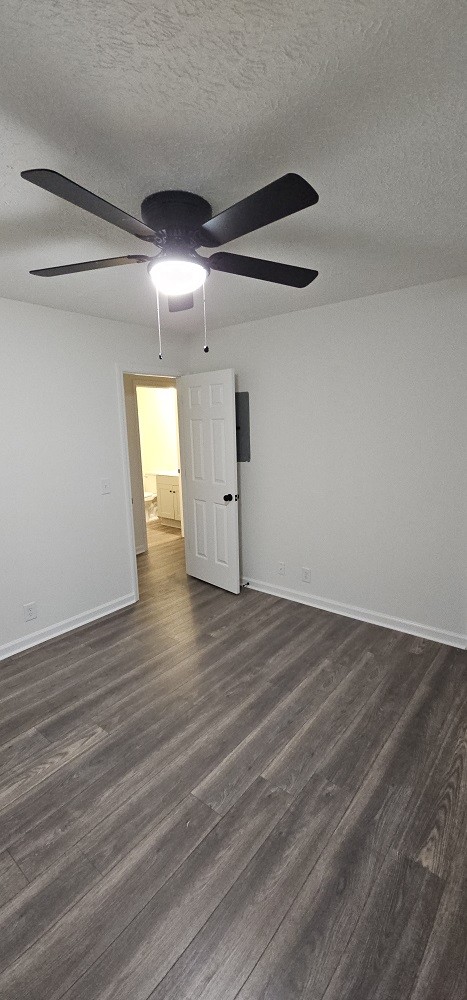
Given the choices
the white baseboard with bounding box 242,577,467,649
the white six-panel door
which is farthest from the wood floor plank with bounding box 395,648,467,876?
the white six-panel door

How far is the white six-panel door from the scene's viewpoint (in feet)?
11.6

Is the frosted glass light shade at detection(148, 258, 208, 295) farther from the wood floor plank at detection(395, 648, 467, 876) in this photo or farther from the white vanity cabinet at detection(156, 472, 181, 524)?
the white vanity cabinet at detection(156, 472, 181, 524)

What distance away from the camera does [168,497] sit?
632cm

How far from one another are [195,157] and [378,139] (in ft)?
1.89

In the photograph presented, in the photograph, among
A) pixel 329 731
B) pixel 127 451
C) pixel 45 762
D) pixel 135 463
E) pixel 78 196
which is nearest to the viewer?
pixel 78 196

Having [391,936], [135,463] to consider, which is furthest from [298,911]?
[135,463]

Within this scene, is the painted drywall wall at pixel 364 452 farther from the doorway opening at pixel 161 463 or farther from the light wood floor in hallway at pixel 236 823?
the doorway opening at pixel 161 463

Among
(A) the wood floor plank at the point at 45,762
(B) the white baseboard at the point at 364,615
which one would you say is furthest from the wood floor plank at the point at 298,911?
(B) the white baseboard at the point at 364,615

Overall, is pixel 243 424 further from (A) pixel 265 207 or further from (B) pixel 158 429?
(B) pixel 158 429

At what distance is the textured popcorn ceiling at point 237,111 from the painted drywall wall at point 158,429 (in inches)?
180

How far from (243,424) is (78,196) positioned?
105 inches

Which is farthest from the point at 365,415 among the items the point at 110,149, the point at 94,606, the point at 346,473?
the point at 94,606

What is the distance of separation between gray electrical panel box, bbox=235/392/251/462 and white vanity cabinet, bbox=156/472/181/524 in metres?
2.53

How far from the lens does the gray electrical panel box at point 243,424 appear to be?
3605mm
